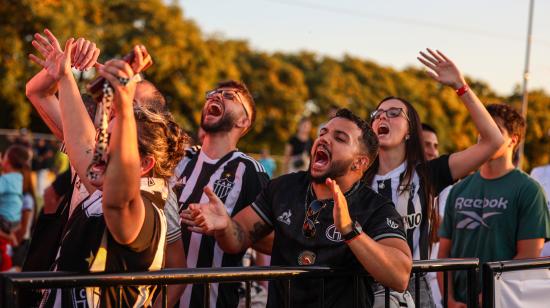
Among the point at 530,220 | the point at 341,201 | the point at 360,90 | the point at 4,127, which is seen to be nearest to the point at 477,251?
the point at 530,220

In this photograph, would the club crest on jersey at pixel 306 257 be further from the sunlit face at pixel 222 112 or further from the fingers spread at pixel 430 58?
the fingers spread at pixel 430 58

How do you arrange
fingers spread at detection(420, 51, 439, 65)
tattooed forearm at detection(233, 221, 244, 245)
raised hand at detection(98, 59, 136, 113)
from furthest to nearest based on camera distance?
fingers spread at detection(420, 51, 439, 65) → tattooed forearm at detection(233, 221, 244, 245) → raised hand at detection(98, 59, 136, 113)

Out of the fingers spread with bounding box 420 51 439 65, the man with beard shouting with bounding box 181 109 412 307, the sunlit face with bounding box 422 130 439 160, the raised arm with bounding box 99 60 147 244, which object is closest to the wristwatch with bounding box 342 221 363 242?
the man with beard shouting with bounding box 181 109 412 307

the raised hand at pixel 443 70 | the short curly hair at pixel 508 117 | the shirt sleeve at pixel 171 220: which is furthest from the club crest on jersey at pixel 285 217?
the short curly hair at pixel 508 117

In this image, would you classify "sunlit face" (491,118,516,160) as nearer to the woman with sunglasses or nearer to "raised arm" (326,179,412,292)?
the woman with sunglasses

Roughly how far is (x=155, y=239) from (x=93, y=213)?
0.28 metres

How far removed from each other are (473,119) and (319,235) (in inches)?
65.8

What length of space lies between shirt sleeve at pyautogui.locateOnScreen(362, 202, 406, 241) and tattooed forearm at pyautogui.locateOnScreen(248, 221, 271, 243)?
66 centimetres

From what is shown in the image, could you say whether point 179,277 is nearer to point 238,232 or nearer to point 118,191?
point 118,191

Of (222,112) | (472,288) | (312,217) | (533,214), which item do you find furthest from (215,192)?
(533,214)

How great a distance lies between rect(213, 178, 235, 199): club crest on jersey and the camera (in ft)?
17.0

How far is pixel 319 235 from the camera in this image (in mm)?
4043

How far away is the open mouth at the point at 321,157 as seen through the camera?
429 centimetres

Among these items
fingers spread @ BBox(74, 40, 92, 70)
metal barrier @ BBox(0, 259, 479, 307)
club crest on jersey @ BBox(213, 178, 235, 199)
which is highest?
fingers spread @ BBox(74, 40, 92, 70)
